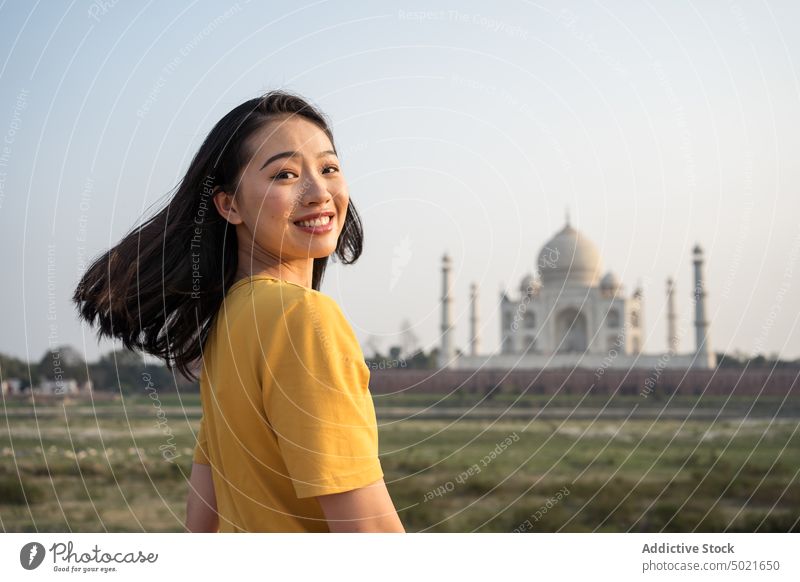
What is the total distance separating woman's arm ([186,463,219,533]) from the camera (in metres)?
0.98

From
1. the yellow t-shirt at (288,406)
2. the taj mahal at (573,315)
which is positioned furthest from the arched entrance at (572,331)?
the yellow t-shirt at (288,406)

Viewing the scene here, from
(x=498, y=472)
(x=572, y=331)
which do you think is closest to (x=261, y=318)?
(x=498, y=472)

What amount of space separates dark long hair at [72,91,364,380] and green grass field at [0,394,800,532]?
1.58 m

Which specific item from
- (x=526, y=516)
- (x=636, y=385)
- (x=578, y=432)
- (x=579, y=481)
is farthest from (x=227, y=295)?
(x=636, y=385)

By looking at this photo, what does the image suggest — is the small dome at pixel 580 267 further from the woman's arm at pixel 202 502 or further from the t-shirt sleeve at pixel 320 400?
the t-shirt sleeve at pixel 320 400

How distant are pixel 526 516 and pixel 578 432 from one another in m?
4.29

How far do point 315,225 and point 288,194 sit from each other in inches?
1.5

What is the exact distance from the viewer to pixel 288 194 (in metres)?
0.83

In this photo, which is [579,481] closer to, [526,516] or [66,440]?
[526,516]

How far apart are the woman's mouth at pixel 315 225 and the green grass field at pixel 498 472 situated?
5.35ft

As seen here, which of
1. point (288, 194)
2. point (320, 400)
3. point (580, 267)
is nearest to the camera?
point (320, 400)

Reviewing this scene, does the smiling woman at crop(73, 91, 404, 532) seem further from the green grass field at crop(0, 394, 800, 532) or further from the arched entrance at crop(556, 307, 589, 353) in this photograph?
the arched entrance at crop(556, 307, 589, 353)

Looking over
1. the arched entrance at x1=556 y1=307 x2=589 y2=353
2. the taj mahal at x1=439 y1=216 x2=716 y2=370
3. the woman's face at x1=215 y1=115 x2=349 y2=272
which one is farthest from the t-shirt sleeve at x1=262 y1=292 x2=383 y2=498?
the arched entrance at x1=556 y1=307 x2=589 y2=353

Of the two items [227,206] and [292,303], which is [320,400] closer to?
[292,303]
